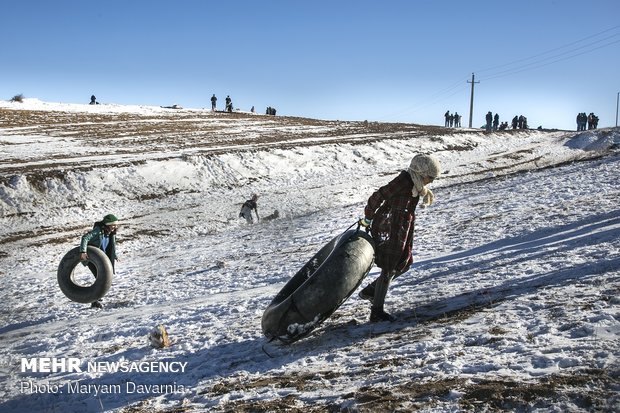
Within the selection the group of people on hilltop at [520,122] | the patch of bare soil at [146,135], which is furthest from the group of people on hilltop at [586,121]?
the patch of bare soil at [146,135]

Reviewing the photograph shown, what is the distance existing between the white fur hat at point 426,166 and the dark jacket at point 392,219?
0.58 feet

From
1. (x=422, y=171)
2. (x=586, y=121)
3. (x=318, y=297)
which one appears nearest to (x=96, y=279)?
(x=318, y=297)

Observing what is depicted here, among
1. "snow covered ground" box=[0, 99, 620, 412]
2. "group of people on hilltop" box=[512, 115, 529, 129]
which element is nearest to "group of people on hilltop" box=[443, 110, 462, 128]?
"group of people on hilltop" box=[512, 115, 529, 129]

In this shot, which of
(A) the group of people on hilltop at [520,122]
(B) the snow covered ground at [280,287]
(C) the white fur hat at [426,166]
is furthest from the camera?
(A) the group of people on hilltop at [520,122]

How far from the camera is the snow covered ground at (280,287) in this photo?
4.56 meters

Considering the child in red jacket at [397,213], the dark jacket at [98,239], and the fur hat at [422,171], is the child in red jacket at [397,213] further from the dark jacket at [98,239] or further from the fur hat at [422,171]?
the dark jacket at [98,239]

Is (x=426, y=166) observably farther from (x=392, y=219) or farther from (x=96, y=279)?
(x=96, y=279)

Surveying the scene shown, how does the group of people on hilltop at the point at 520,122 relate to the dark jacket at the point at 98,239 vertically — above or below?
above

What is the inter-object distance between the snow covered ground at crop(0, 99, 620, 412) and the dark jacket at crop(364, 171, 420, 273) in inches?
35.4

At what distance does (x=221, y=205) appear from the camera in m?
22.2

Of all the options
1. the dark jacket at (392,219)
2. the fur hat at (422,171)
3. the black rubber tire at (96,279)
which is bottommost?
the black rubber tire at (96,279)

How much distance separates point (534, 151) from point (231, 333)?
30982 millimetres

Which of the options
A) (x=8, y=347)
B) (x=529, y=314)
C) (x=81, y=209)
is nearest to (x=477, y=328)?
(x=529, y=314)

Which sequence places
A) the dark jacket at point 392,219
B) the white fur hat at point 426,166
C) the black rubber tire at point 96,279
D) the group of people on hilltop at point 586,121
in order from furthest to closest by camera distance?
the group of people on hilltop at point 586,121 → the black rubber tire at point 96,279 → the dark jacket at point 392,219 → the white fur hat at point 426,166
